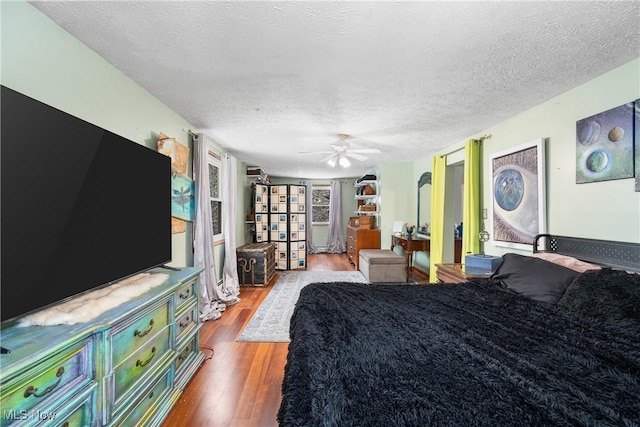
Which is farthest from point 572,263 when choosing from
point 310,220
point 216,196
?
point 310,220

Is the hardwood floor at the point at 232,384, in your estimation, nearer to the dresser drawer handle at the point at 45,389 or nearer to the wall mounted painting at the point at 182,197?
the dresser drawer handle at the point at 45,389

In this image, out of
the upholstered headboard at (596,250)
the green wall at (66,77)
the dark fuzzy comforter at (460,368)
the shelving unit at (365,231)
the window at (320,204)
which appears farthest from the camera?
the window at (320,204)

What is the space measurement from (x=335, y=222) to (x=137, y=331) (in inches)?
267

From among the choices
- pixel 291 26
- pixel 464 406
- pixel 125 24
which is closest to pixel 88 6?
pixel 125 24

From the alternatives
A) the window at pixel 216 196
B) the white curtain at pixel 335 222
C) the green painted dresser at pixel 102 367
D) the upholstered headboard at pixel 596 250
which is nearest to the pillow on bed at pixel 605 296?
the upholstered headboard at pixel 596 250

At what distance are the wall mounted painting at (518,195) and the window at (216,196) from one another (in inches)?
153

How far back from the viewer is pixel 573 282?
62.7 inches

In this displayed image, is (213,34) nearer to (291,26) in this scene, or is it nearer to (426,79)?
(291,26)

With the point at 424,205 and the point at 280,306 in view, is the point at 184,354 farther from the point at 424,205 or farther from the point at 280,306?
the point at 424,205

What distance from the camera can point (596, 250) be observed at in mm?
1964

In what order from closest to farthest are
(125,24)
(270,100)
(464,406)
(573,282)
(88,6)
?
(464,406) → (88,6) → (125,24) → (573,282) → (270,100)

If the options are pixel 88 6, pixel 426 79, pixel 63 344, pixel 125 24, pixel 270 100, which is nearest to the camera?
pixel 63 344

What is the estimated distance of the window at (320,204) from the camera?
26.8 feet

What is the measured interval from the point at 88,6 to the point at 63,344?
1584 mm
